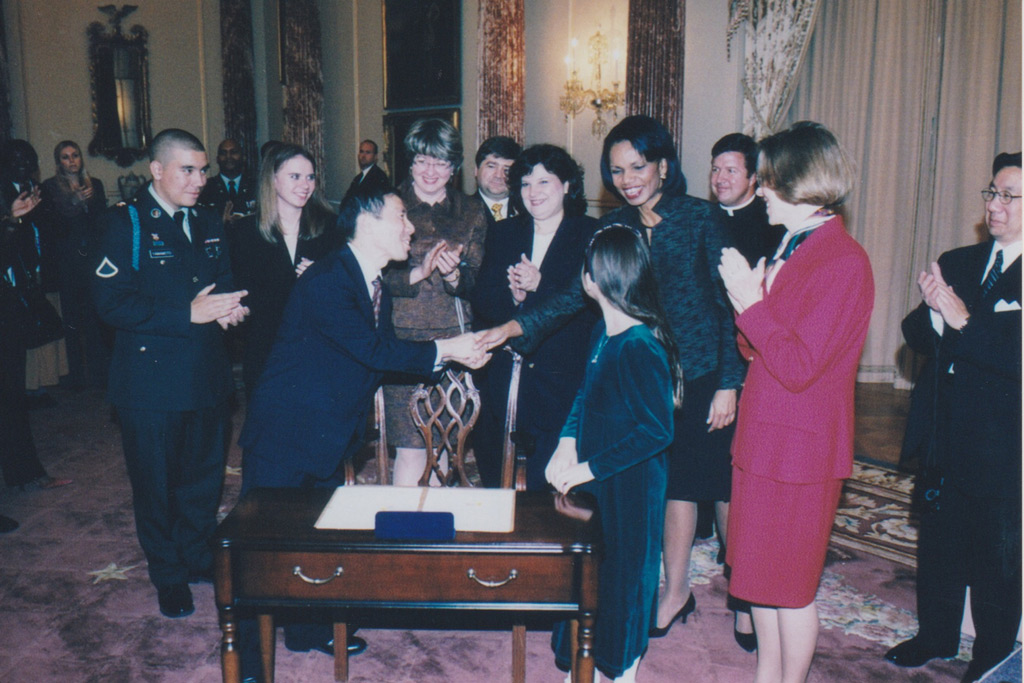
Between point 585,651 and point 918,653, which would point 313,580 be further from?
point 918,653

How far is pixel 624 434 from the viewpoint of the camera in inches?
84.5

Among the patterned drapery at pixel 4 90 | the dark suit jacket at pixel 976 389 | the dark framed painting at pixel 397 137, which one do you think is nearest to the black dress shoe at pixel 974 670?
the dark suit jacket at pixel 976 389

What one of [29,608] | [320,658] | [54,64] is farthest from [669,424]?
[54,64]

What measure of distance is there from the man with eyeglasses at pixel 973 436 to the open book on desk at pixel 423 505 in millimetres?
1389

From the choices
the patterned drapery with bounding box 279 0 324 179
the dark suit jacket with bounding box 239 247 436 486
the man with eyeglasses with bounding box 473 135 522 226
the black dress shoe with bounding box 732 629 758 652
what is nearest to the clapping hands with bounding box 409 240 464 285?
the dark suit jacket with bounding box 239 247 436 486

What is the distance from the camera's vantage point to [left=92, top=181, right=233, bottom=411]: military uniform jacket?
277cm

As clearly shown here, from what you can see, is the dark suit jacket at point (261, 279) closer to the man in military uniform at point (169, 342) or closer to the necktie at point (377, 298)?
the man in military uniform at point (169, 342)

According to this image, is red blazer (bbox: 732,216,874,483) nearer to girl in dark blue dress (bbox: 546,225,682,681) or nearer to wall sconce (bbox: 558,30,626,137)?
girl in dark blue dress (bbox: 546,225,682,681)

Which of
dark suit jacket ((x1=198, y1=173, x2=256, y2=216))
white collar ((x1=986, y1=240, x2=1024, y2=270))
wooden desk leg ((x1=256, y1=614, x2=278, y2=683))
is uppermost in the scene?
dark suit jacket ((x1=198, y1=173, x2=256, y2=216))

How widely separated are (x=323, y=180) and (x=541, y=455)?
26.3 feet

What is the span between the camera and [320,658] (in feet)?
9.04

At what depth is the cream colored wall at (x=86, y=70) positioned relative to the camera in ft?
26.7

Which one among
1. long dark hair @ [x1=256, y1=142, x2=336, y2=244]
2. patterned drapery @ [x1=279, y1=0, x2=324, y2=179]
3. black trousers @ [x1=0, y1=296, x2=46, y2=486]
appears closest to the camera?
long dark hair @ [x1=256, y1=142, x2=336, y2=244]

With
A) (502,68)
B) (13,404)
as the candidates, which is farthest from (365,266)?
(502,68)
